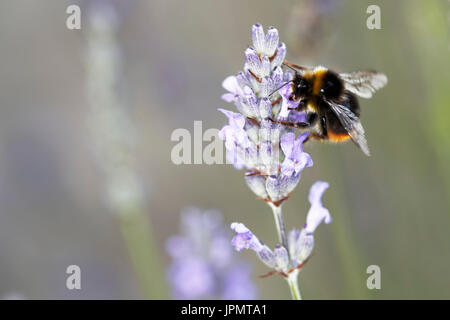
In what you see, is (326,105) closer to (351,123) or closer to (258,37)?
(351,123)

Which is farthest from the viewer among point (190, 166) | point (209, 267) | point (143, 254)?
point (190, 166)

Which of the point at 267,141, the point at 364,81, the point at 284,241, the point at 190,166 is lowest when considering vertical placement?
the point at 284,241

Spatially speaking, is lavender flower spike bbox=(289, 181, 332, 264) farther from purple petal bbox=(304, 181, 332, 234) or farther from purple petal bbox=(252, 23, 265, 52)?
purple petal bbox=(252, 23, 265, 52)

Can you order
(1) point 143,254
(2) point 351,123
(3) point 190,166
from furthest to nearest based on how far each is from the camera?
(3) point 190,166, (1) point 143,254, (2) point 351,123

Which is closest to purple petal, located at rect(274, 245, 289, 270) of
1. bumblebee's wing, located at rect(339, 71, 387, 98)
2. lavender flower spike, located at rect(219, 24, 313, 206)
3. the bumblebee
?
lavender flower spike, located at rect(219, 24, 313, 206)

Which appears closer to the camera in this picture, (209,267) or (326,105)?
(326,105)

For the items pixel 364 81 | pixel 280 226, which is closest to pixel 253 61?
pixel 280 226

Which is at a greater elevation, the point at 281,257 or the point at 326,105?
the point at 326,105
